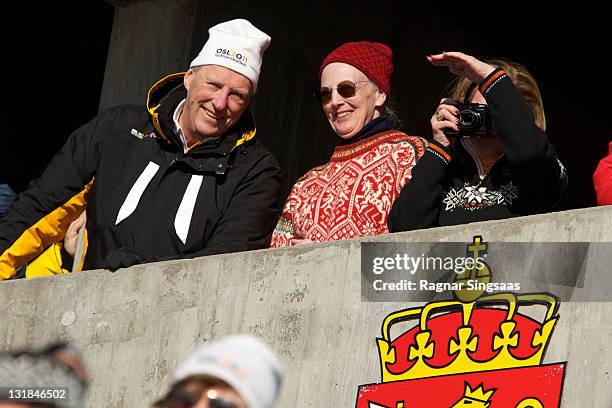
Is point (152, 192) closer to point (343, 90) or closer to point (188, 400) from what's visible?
point (343, 90)

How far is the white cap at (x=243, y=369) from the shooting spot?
7.11 ft

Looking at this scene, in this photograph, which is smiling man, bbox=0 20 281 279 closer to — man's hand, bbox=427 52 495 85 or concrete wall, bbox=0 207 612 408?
concrete wall, bbox=0 207 612 408

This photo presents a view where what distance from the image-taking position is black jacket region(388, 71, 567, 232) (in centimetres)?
432

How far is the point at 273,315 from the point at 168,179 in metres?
1.20

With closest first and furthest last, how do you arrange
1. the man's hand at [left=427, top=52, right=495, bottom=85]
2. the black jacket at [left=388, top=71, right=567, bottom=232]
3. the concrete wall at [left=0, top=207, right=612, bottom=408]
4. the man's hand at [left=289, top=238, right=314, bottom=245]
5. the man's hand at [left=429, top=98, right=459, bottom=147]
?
1. the concrete wall at [left=0, top=207, right=612, bottom=408]
2. the black jacket at [left=388, top=71, right=567, bottom=232]
3. the man's hand at [left=427, top=52, right=495, bottom=85]
4. the man's hand at [left=429, top=98, right=459, bottom=147]
5. the man's hand at [left=289, top=238, right=314, bottom=245]

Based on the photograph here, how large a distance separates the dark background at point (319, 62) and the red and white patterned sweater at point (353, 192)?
318 cm

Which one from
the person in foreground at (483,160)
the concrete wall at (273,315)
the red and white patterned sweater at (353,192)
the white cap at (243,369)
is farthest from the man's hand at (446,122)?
the white cap at (243,369)

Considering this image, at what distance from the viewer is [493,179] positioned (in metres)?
4.57

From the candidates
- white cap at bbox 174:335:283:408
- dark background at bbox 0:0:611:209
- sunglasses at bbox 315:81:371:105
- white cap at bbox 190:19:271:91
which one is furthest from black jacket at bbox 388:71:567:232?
dark background at bbox 0:0:611:209

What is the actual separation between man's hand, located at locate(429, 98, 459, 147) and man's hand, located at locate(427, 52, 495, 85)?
4.9 inches

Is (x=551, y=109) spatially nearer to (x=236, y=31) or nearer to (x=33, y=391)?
(x=236, y=31)

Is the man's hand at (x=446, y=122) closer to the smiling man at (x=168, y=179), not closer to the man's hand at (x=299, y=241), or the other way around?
the man's hand at (x=299, y=241)

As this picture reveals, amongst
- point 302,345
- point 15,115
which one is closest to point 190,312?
point 302,345

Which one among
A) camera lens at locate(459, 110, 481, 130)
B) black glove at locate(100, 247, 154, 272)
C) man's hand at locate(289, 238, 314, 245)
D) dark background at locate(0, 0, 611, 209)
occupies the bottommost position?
black glove at locate(100, 247, 154, 272)
